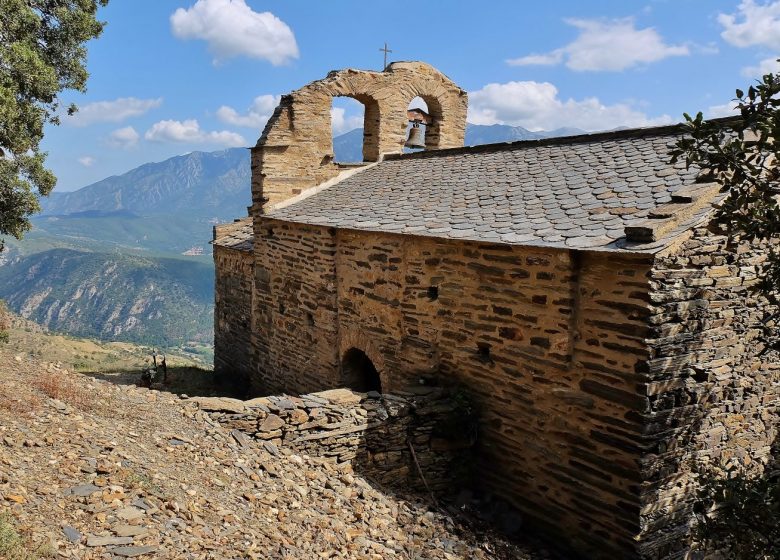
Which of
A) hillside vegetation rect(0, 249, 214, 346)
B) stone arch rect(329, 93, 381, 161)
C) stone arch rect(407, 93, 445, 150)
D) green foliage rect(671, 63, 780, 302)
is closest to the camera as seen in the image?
green foliage rect(671, 63, 780, 302)

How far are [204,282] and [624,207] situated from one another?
487 ft

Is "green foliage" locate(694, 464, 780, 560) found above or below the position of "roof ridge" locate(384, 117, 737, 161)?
below

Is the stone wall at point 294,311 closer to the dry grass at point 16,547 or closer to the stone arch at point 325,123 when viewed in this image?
the stone arch at point 325,123

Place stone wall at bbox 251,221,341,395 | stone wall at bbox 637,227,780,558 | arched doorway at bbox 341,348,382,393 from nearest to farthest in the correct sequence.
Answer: stone wall at bbox 637,227,780,558 < arched doorway at bbox 341,348,382,393 < stone wall at bbox 251,221,341,395

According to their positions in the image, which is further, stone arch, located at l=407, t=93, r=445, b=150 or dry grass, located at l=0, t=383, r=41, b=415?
stone arch, located at l=407, t=93, r=445, b=150

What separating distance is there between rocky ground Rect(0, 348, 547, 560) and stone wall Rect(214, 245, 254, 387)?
17.7ft

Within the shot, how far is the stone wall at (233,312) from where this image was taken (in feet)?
43.0

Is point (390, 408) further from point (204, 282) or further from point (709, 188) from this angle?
point (204, 282)

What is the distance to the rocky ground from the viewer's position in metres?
4.19

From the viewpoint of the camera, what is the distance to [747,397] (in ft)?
22.7

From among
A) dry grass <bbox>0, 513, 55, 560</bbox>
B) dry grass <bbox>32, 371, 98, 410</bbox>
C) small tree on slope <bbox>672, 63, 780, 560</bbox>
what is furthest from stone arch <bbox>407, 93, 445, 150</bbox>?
dry grass <bbox>0, 513, 55, 560</bbox>

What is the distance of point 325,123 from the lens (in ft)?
41.8

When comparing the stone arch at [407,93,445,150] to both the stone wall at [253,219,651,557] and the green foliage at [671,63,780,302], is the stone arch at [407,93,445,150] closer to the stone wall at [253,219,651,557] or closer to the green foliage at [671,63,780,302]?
the stone wall at [253,219,651,557]

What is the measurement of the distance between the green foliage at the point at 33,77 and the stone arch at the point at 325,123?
4.10m
